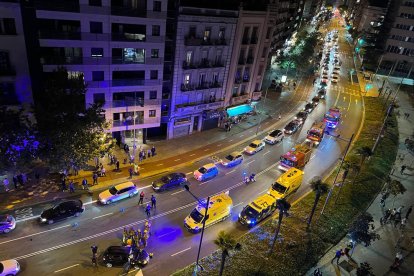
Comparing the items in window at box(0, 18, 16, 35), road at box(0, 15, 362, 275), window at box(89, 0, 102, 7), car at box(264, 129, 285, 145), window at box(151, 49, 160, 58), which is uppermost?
window at box(89, 0, 102, 7)

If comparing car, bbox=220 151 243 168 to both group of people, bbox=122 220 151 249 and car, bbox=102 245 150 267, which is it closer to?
group of people, bbox=122 220 151 249

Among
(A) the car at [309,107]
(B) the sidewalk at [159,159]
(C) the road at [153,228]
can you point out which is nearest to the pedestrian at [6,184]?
(B) the sidewalk at [159,159]

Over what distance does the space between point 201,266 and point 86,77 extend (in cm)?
Result: 2861

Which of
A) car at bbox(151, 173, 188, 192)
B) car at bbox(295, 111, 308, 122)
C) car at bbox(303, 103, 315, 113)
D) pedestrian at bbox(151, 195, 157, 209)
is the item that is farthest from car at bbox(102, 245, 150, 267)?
car at bbox(303, 103, 315, 113)

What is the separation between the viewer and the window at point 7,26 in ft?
120

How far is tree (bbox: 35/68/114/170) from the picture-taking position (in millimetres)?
36875

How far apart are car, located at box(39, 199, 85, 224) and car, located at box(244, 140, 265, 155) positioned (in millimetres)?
28467

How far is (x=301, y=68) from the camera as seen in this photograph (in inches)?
3804

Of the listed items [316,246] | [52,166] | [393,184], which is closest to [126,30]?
[52,166]

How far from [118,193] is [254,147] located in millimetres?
25320

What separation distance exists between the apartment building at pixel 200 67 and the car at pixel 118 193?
1642cm

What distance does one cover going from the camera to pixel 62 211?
3672 centimetres

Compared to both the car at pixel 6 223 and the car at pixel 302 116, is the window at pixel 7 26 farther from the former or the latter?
the car at pixel 302 116

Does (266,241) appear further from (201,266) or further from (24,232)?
(24,232)
